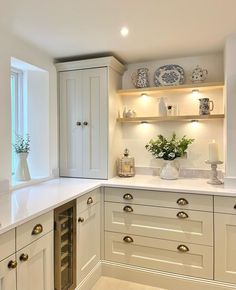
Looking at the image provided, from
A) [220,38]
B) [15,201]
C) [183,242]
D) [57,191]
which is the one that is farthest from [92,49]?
[183,242]

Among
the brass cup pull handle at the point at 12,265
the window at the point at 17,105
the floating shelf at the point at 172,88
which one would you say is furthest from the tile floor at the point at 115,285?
the floating shelf at the point at 172,88

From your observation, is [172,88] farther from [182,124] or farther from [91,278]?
[91,278]

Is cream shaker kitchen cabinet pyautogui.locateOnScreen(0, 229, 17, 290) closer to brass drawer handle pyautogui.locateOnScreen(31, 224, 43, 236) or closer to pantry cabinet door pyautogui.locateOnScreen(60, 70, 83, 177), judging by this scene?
brass drawer handle pyautogui.locateOnScreen(31, 224, 43, 236)

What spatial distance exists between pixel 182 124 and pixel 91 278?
179 cm

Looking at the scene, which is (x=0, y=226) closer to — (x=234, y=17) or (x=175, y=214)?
(x=175, y=214)

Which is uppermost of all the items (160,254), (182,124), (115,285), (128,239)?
(182,124)

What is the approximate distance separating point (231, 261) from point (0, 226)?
5.91 feet

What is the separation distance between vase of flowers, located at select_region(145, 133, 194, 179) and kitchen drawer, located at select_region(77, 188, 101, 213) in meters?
0.73

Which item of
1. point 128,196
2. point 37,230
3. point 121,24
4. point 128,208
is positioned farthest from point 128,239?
point 121,24

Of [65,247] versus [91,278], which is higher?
[65,247]

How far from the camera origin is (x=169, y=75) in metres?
2.79

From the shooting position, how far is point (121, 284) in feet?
7.79

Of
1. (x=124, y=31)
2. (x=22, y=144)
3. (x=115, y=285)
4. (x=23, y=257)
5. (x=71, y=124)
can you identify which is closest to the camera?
(x=23, y=257)

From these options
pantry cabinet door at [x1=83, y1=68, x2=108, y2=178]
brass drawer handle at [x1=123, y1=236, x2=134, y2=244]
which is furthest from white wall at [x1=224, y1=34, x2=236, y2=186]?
pantry cabinet door at [x1=83, y1=68, x2=108, y2=178]
